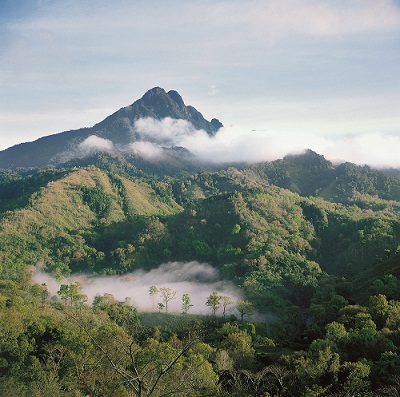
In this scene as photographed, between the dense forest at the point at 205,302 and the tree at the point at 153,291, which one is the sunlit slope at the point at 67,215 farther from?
the tree at the point at 153,291

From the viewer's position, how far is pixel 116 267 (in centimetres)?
11906

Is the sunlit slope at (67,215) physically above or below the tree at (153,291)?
above

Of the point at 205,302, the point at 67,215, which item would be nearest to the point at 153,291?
the point at 205,302

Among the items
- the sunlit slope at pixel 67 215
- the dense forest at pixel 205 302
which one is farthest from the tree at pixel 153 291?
the sunlit slope at pixel 67 215

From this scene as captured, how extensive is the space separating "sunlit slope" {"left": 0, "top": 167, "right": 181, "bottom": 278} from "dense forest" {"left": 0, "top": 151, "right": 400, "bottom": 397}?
544 mm

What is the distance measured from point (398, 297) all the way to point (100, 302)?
174 feet

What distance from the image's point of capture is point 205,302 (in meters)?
91.9

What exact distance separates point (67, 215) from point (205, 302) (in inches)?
2996

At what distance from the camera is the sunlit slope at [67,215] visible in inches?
4569

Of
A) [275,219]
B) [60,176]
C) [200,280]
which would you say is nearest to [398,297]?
[200,280]

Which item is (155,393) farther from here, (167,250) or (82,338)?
(167,250)

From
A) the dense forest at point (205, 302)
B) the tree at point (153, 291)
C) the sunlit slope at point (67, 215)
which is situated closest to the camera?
the dense forest at point (205, 302)

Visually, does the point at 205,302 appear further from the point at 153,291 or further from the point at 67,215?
the point at 67,215

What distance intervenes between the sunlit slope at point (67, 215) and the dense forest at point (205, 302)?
1.79 ft
